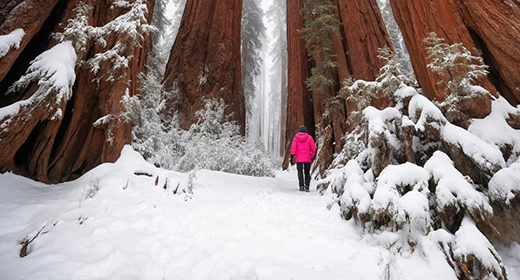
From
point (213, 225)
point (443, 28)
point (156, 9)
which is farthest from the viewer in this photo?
point (156, 9)

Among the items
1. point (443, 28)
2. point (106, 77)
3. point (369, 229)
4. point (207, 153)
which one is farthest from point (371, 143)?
point (106, 77)

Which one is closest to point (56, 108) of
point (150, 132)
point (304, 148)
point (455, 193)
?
point (150, 132)

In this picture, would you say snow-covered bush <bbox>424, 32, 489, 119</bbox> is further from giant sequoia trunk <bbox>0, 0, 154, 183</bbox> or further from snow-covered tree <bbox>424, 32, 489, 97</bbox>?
giant sequoia trunk <bbox>0, 0, 154, 183</bbox>

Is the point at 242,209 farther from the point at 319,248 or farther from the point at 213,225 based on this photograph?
the point at 319,248

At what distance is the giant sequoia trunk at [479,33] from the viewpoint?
15.0ft

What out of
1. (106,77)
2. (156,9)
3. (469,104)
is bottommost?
(469,104)

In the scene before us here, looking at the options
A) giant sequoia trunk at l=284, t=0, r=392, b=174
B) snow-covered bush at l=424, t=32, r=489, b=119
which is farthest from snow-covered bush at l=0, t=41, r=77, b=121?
giant sequoia trunk at l=284, t=0, r=392, b=174

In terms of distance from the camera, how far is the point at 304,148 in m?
6.83

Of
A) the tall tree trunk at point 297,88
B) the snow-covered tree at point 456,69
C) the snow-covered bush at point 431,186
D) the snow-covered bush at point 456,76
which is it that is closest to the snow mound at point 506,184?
the snow-covered bush at point 431,186

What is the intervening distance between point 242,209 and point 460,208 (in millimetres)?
2998

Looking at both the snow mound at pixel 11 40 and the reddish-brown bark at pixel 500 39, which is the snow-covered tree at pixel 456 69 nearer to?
the reddish-brown bark at pixel 500 39

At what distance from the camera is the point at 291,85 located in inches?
555

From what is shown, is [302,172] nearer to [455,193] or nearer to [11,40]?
[455,193]

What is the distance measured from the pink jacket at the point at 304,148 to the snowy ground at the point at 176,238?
218 cm
